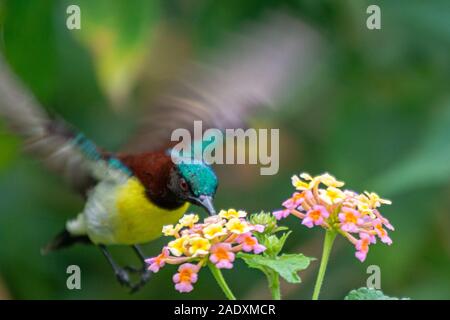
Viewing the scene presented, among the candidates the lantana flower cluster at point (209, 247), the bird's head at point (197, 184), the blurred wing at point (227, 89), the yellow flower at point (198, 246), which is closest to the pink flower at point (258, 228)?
the lantana flower cluster at point (209, 247)

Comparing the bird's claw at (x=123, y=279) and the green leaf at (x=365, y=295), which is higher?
the green leaf at (x=365, y=295)

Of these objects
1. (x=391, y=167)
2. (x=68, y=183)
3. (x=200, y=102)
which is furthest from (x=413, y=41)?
(x=68, y=183)

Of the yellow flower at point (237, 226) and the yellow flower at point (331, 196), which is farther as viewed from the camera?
the yellow flower at point (331, 196)

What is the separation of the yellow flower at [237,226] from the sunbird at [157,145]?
507 mm

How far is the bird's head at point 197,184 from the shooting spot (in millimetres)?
2668

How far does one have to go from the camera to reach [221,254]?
2.11 m

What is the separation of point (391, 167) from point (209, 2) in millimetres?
1061

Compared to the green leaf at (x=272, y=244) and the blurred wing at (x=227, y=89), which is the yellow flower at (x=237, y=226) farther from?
the blurred wing at (x=227, y=89)

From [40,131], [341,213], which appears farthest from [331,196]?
[40,131]

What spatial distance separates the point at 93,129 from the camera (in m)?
4.91

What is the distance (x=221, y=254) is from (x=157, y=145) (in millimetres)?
1161

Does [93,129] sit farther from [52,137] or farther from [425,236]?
[52,137]

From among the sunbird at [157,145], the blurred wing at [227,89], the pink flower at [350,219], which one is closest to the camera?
the pink flower at [350,219]

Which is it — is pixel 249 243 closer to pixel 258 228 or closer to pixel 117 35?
pixel 258 228
